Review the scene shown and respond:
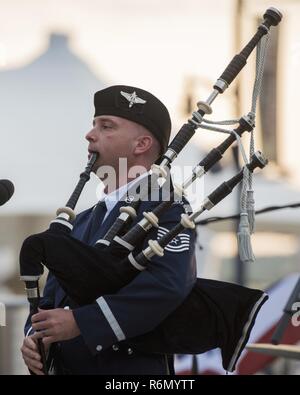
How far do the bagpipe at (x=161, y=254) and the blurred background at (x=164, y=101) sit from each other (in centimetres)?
168

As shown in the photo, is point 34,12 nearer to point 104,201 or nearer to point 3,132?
point 3,132

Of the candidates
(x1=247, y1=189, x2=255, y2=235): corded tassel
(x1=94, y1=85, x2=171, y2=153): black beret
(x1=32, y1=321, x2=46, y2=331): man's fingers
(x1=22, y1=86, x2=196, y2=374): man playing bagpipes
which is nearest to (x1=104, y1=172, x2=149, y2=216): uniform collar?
(x1=22, y1=86, x2=196, y2=374): man playing bagpipes

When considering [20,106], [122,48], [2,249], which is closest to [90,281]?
[122,48]

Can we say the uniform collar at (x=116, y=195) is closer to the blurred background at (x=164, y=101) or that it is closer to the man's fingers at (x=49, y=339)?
A: the man's fingers at (x=49, y=339)

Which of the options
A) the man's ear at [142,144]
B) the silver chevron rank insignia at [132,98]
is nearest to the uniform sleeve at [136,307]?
the man's ear at [142,144]

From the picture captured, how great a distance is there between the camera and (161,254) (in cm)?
231

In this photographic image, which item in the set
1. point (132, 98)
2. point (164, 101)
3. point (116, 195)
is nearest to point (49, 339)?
point (116, 195)

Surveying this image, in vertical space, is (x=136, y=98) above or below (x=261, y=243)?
below

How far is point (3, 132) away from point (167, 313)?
3.09 metres

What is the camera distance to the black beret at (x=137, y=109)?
2580 mm

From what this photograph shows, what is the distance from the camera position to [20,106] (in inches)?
209

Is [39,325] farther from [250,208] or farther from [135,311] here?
[250,208]

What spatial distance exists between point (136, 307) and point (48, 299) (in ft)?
1.17

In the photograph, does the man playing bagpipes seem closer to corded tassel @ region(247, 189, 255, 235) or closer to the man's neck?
the man's neck
